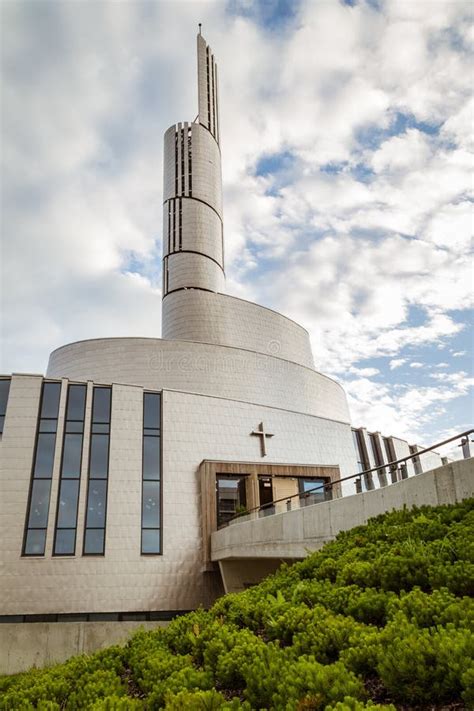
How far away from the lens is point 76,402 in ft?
76.7

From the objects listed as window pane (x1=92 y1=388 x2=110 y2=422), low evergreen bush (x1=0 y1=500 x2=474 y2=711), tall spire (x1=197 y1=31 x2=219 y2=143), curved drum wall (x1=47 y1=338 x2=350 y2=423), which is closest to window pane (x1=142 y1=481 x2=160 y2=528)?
window pane (x1=92 y1=388 x2=110 y2=422)

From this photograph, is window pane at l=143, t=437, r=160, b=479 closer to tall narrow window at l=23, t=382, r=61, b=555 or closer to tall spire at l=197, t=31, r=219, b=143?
tall narrow window at l=23, t=382, r=61, b=555

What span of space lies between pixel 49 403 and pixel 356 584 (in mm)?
19198

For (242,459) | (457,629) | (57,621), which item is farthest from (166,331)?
(457,629)

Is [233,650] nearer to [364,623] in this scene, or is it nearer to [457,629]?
[364,623]

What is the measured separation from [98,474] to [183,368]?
36.5ft

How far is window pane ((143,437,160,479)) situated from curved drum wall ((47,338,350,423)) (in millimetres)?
7040

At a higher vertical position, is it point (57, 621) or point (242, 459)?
point (242, 459)

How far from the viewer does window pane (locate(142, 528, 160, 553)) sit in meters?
21.7

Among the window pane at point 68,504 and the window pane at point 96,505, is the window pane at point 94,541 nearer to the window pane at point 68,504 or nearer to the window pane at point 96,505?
the window pane at point 96,505

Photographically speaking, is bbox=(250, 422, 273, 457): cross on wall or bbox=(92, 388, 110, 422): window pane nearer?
bbox=(92, 388, 110, 422): window pane

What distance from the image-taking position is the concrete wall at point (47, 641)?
17.9 meters

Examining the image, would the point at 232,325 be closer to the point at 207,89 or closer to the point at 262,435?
the point at 262,435

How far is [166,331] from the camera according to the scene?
4238 cm
